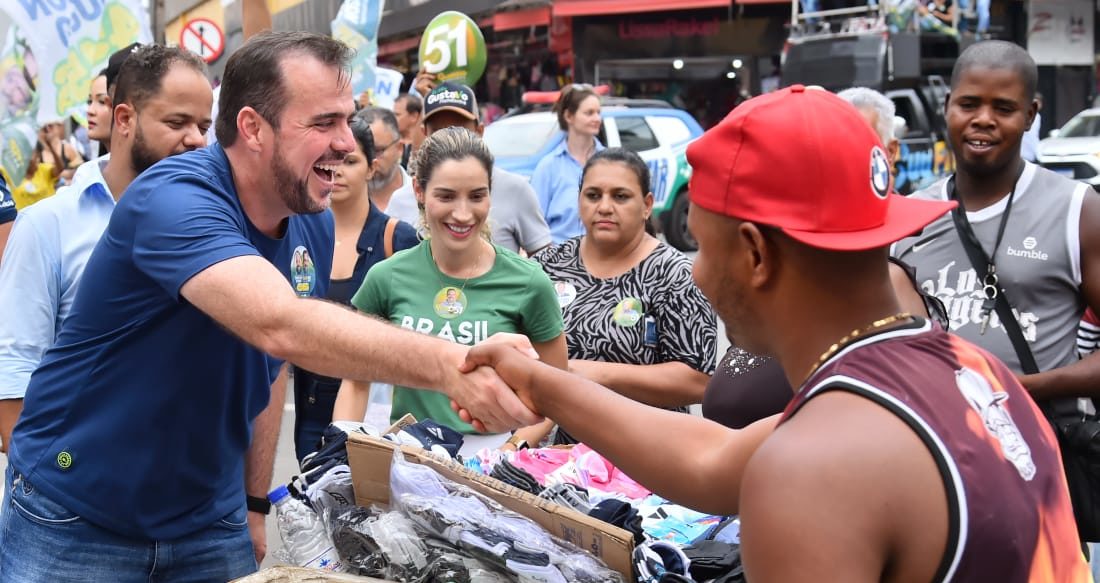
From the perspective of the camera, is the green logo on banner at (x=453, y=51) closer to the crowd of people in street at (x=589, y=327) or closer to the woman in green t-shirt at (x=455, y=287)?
the crowd of people in street at (x=589, y=327)

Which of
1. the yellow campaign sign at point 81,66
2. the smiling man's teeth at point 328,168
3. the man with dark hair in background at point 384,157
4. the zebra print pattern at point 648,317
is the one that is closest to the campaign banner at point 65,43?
the yellow campaign sign at point 81,66

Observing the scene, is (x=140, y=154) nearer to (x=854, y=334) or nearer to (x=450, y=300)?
(x=450, y=300)

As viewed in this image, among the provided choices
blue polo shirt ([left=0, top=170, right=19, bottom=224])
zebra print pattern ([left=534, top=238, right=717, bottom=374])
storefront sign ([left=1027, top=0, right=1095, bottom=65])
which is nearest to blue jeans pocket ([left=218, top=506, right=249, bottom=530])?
zebra print pattern ([left=534, top=238, right=717, bottom=374])

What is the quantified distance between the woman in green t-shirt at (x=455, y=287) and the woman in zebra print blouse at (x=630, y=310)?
1.13 ft

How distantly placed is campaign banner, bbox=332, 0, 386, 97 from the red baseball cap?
9.31 m

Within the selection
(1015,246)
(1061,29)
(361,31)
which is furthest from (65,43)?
(1061,29)

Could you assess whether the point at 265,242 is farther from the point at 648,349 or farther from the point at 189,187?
the point at 648,349

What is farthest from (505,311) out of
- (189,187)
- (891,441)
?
(891,441)

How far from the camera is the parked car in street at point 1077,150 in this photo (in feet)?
58.7

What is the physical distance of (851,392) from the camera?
63.0 inches

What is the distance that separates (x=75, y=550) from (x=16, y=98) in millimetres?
5697

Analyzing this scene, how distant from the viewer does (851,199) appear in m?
1.71

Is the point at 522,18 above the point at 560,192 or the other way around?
above

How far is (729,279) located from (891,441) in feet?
1.39
